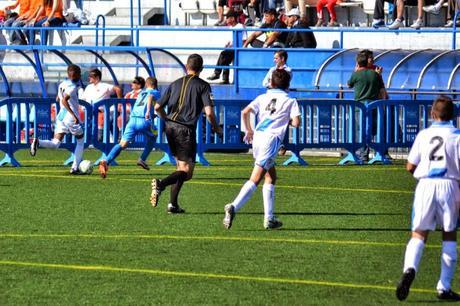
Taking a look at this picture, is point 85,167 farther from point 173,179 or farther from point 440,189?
point 440,189

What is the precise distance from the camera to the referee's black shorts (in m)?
18.6

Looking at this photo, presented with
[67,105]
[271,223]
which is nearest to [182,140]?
[271,223]

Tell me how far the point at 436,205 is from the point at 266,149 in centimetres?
493

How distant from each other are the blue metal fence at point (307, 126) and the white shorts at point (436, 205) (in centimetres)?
1447

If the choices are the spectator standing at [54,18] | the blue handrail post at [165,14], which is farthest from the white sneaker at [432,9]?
the spectator standing at [54,18]

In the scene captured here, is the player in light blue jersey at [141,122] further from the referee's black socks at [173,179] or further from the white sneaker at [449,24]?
the white sneaker at [449,24]

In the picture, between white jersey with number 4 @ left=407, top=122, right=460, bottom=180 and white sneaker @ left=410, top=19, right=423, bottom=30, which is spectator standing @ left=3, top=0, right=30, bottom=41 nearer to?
white sneaker @ left=410, top=19, right=423, bottom=30

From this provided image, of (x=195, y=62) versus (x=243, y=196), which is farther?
(x=195, y=62)

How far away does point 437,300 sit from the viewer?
12.2m

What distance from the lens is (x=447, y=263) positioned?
39.5 feet

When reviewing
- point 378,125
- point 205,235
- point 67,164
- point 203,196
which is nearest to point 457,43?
point 378,125

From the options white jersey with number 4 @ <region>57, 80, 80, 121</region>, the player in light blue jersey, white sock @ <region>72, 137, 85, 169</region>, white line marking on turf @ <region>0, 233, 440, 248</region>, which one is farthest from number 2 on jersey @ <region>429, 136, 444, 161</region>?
white jersey with number 4 @ <region>57, 80, 80, 121</region>

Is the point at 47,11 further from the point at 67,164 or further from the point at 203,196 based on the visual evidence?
the point at 203,196

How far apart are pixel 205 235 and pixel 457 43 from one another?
60.6 ft
